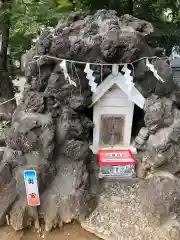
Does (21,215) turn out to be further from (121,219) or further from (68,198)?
(121,219)

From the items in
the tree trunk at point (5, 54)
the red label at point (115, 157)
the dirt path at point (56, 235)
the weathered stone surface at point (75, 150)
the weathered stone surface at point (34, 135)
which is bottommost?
the dirt path at point (56, 235)

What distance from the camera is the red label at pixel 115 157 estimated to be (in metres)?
5.22

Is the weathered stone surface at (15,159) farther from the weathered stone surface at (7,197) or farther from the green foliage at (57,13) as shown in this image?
the green foliage at (57,13)

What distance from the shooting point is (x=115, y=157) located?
211 inches

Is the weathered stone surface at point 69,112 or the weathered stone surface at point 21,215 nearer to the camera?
the weathered stone surface at point 21,215

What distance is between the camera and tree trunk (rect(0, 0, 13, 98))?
625 cm

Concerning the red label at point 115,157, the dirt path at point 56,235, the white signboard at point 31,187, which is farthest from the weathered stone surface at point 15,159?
the red label at point 115,157

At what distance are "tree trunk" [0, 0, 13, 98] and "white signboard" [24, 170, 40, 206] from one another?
371 cm

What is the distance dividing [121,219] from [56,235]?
1130 millimetres

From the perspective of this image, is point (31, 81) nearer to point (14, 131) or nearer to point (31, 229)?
point (14, 131)

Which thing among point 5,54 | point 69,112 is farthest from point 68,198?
point 5,54

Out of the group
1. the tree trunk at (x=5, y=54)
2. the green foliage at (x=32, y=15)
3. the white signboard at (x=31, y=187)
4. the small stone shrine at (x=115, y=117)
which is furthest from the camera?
the tree trunk at (x=5, y=54)

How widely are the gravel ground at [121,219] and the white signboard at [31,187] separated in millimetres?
976

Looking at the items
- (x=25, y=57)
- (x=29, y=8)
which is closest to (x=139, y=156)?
(x=25, y=57)
